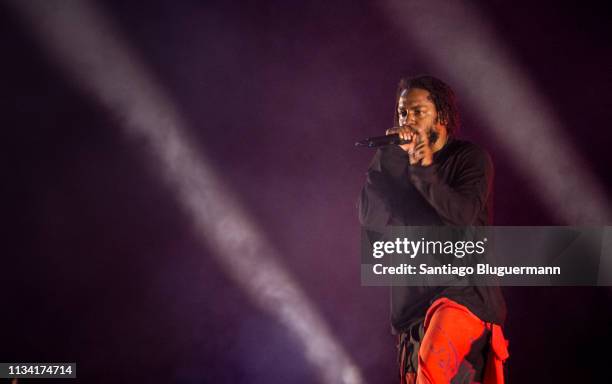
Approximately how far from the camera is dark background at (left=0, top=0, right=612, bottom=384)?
3086mm

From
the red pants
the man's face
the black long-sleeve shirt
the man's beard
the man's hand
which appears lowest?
the red pants

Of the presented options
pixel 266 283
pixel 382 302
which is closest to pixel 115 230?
pixel 266 283

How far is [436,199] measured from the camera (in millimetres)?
Result: 2014

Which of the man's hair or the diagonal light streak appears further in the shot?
the diagonal light streak

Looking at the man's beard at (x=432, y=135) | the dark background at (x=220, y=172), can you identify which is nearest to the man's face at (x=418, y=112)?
the man's beard at (x=432, y=135)

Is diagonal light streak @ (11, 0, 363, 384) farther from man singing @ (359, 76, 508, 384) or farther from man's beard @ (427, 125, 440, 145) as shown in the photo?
man's beard @ (427, 125, 440, 145)

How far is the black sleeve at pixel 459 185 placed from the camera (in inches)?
79.4

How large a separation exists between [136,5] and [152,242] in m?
1.27

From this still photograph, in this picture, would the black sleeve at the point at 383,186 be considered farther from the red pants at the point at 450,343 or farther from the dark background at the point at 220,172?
the dark background at the point at 220,172

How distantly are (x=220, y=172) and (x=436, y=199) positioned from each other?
1451 millimetres

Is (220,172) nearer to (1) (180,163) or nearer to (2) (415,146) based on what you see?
(1) (180,163)

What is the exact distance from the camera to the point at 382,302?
10.2 ft

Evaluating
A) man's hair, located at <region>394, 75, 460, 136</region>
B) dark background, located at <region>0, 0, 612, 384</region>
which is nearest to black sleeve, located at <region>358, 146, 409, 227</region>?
man's hair, located at <region>394, 75, 460, 136</region>

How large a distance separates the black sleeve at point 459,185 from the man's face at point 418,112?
165 millimetres
